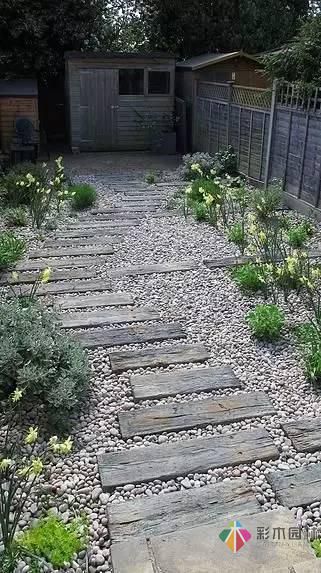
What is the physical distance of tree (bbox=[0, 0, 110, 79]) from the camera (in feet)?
43.9

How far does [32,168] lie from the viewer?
28.9ft

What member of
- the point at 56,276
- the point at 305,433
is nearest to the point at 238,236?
the point at 56,276

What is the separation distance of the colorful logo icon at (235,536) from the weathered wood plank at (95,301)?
2.75 metres

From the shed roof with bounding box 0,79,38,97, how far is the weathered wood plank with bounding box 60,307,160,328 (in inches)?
351

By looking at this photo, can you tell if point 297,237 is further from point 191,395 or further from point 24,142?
point 24,142

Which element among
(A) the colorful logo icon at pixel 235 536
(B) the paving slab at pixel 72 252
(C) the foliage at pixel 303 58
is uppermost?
(C) the foliage at pixel 303 58

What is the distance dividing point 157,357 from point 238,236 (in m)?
2.87

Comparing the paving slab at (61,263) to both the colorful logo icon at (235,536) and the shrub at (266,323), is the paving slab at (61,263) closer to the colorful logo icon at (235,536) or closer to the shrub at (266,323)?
the shrub at (266,323)

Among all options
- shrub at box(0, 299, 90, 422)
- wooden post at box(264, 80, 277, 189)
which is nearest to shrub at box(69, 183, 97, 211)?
wooden post at box(264, 80, 277, 189)

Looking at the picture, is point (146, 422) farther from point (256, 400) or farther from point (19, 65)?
point (19, 65)

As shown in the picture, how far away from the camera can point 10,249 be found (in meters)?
5.92

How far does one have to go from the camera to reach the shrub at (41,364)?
10.5 feet

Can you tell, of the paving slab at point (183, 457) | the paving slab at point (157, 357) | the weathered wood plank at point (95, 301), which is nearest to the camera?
the paving slab at point (183, 457)

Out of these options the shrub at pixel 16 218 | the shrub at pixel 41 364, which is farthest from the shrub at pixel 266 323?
the shrub at pixel 16 218
